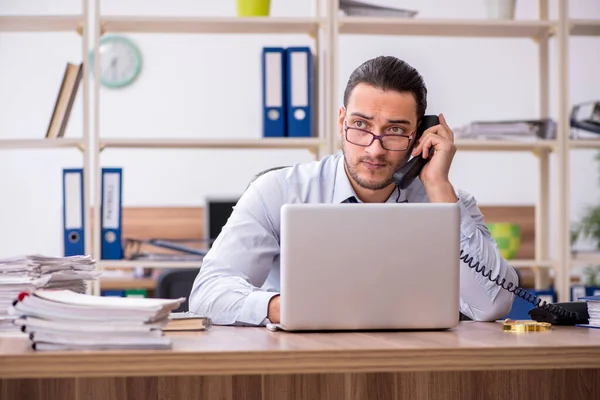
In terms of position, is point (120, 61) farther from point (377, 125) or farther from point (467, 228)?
point (467, 228)

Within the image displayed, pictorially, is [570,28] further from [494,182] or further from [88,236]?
[494,182]

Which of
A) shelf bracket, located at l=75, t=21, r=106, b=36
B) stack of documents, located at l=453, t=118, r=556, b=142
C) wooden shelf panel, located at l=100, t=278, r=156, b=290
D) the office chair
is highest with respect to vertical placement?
shelf bracket, located at l=75, t=21, r=106, b=36

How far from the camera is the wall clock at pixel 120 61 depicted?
6.07 metres

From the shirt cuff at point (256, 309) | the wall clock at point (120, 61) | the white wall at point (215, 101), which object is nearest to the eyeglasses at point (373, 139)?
the shirt cuff at point (256, 309)

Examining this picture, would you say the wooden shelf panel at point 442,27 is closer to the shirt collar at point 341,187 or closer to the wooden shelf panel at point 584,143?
the wooden shelf panel at point 584,143

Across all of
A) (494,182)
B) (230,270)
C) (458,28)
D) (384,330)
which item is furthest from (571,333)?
(494,182)

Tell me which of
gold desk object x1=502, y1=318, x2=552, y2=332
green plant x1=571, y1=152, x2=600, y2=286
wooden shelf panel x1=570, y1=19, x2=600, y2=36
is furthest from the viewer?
green plant x1=571, y1=152, x2=600, y2=286

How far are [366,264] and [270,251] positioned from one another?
27.6 inches

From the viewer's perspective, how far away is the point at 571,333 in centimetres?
145

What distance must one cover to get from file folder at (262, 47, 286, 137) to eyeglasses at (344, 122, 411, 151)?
1.15 m

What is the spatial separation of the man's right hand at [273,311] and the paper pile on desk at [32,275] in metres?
0.38

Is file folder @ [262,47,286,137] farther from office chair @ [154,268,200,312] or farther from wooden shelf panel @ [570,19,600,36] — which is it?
wooden shelf panel @ [570,19,600,36]

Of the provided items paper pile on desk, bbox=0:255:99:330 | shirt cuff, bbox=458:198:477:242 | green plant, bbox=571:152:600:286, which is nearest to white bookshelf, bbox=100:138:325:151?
shirt cuff, bbox=458:198:477:242

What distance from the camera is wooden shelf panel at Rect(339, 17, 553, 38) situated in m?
3.19
